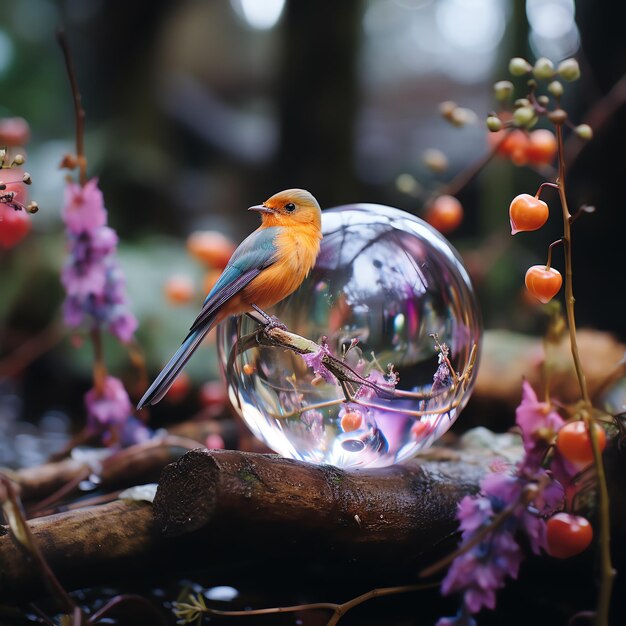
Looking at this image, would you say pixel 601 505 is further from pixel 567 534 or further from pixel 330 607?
pixel 330 607

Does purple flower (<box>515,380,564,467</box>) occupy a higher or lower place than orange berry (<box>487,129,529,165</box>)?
lower

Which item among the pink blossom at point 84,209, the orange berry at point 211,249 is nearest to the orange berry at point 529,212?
the pink blossom at point 84,209

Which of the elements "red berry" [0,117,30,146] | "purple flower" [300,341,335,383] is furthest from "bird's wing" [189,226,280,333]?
"red berry" [0,117,30,146]

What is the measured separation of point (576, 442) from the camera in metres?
0.76

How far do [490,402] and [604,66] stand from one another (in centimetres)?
106

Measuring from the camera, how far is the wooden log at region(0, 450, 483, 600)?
2.59 feet

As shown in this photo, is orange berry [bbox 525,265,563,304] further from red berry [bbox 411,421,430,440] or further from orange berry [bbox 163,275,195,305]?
orange berry [bbox 163,275,195,305]

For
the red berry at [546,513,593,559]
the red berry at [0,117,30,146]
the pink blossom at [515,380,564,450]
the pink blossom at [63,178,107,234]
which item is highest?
the red berry at [0,117,30,146]

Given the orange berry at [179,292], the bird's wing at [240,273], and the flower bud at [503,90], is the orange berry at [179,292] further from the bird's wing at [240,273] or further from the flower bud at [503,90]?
the flower bud at [503,90]

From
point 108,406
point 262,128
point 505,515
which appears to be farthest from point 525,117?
point 262,128

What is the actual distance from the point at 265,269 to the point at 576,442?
409 mm

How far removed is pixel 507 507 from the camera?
28.9 inches

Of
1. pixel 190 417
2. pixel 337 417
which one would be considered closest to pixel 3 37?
pixel 190 417

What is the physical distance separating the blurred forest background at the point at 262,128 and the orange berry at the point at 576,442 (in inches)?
24.1
